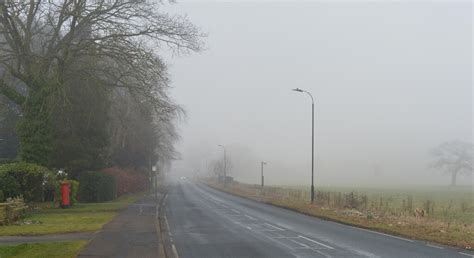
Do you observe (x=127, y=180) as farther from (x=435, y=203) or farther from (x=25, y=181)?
(x=435, y=203)

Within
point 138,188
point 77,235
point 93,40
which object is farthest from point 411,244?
point 138,188

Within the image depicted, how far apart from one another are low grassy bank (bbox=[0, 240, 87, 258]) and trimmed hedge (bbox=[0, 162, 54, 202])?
14985mm

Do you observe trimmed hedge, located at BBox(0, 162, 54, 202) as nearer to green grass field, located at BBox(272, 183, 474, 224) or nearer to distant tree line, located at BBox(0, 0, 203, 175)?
distant tree line, located at BBox(0, 0, 203, 175)

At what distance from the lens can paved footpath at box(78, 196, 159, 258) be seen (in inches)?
536

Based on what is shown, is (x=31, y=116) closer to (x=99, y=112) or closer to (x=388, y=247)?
(x=99, y=112)

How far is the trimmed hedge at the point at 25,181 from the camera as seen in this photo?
28.4 m

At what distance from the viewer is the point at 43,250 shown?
1386 centimetres

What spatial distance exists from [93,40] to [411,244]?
23.7m

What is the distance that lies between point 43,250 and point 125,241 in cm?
294

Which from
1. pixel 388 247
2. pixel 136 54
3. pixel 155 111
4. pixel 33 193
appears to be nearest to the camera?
pixel 388 247

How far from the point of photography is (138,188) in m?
64.3

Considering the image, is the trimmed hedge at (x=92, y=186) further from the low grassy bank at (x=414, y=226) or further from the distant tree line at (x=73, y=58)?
the low grassy bank at (x=414, y=226)

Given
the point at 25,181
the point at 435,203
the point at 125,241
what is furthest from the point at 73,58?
the point at 435,203

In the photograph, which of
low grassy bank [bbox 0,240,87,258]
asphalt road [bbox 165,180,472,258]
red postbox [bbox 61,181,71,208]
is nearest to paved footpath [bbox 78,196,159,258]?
low grassy bank [bbox 0,240,87,258]
